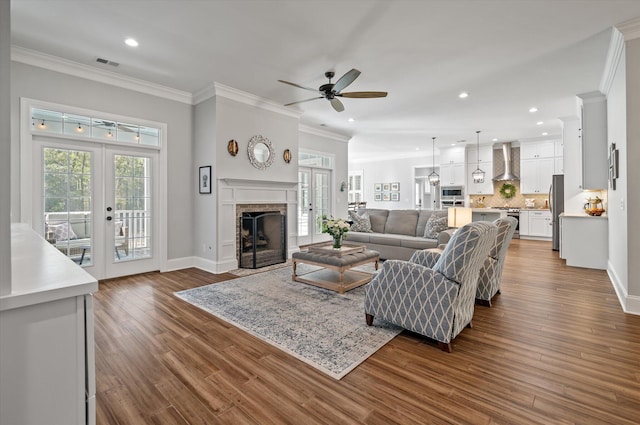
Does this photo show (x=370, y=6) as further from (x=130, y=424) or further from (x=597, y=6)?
(x=130, y=424)

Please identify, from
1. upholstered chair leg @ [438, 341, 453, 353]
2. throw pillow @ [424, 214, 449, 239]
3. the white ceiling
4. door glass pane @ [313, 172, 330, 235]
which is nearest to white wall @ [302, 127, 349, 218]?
door glass pane @ [313, 172, 330, 235]

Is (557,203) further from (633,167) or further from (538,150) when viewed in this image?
(633,167)

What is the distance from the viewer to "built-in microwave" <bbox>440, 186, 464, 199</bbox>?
1018 cm

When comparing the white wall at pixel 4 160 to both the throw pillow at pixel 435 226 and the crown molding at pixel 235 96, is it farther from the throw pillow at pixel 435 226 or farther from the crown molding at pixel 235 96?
the throw pillow at pixel 435 226

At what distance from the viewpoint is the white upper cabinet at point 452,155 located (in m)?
10.1

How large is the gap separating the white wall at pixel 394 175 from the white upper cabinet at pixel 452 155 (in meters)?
0.95

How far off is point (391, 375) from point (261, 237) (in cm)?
397

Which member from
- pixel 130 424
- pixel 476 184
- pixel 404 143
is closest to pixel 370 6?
pixel 130 424

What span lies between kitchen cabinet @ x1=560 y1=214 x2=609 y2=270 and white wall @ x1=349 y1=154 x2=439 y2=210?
20.6 ft

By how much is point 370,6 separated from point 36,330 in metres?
3.30

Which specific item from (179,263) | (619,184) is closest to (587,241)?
(619,184)

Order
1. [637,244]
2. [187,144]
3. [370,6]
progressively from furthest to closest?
[187,144]
[637,244]
[370,6]

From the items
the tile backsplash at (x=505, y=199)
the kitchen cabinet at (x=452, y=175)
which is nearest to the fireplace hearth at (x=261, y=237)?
the kitchen cabinet at (x=452, y=175)

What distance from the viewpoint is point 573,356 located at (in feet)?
7.88
